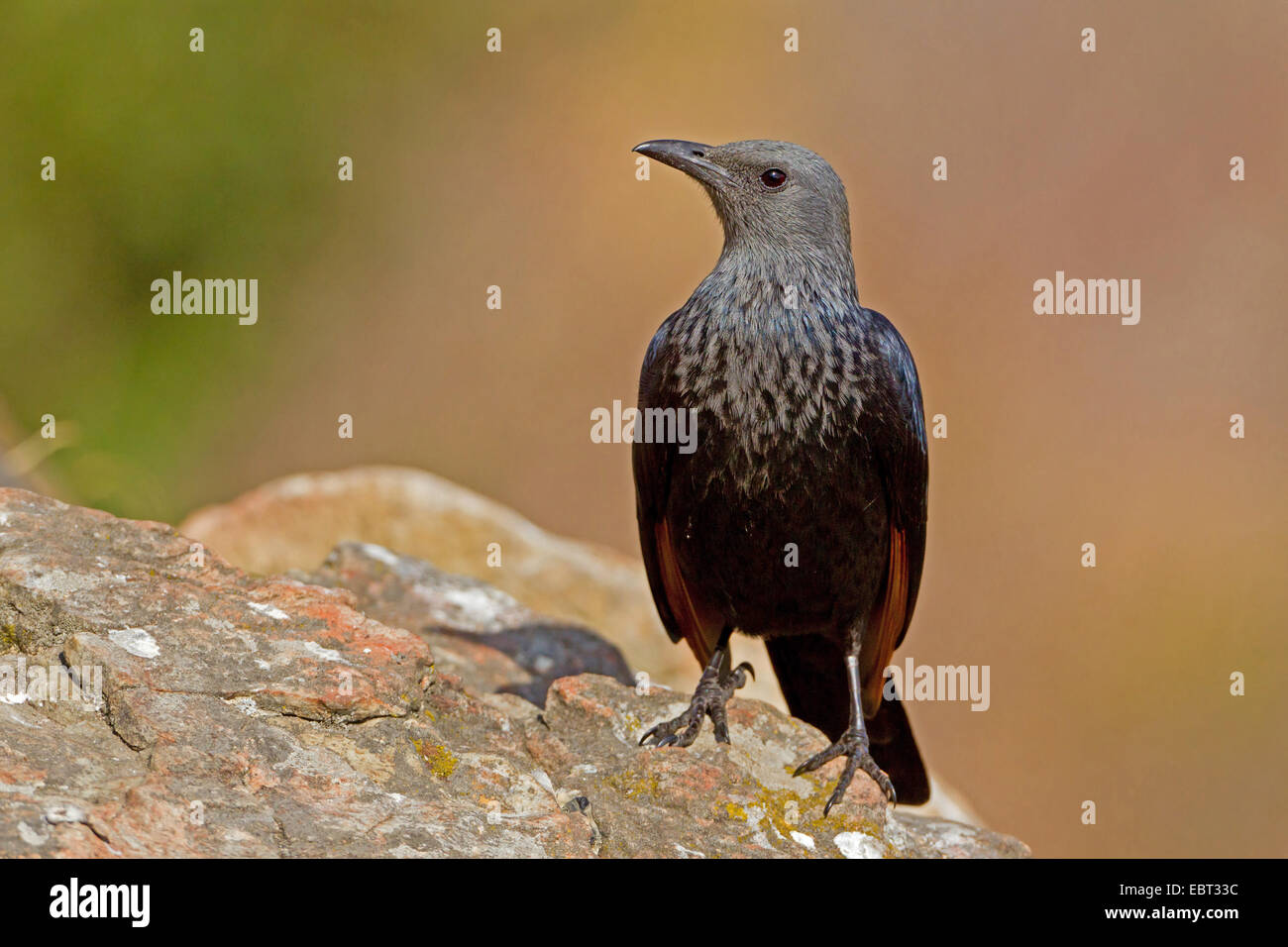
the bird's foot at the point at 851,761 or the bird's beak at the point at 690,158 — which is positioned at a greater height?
the bird's beak at the point at 690,158

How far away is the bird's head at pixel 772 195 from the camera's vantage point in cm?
486

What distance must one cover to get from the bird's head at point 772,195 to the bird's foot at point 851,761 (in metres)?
1.78

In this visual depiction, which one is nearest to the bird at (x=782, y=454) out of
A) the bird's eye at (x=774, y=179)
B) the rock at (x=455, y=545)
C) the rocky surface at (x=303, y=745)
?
the bird's eye at (x=774, y=179)

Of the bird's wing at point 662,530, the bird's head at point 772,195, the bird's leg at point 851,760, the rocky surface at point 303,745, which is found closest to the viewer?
the rocky surface at point 303,745

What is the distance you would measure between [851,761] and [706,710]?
531 millimetres

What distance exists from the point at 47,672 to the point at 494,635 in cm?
241

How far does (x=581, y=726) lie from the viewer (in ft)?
14.6

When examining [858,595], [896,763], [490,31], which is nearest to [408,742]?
[858,595]

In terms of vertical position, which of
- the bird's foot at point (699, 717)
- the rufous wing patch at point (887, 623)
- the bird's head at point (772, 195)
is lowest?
the bird's foot at point (699, 717)

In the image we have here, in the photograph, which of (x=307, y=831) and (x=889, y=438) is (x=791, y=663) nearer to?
(x=889, y=438)

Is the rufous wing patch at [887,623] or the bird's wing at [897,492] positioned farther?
the rufous wing patch at [887,623]

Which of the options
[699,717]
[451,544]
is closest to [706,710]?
[699,717]

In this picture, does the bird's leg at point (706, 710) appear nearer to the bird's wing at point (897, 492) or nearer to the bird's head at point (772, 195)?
the bird's wing at point (897, 492)

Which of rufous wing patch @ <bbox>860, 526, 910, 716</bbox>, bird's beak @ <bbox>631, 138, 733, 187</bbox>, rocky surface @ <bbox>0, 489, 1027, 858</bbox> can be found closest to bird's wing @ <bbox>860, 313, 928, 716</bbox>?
rufous wing patch @ <bbox>860, 526, 910, 716</bbox>
